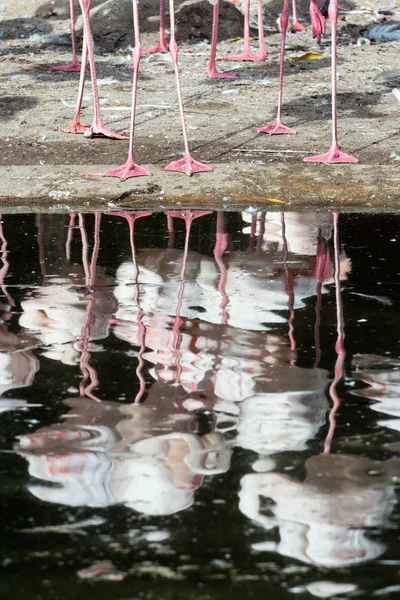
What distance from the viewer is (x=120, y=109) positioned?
24.3 ft

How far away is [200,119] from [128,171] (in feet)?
5.09

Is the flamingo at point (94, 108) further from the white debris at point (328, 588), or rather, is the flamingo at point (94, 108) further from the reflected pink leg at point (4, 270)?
the white debris at point (328, 588)

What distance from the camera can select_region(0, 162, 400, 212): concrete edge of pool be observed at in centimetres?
524

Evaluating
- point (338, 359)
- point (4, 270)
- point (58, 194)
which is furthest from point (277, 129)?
point (338, 359)

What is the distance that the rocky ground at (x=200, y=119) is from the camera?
538 cm

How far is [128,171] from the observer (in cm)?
560

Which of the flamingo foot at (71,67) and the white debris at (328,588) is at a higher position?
the flamingo foot at (71,67)

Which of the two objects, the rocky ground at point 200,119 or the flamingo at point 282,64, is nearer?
the rocky ground at point 200,119


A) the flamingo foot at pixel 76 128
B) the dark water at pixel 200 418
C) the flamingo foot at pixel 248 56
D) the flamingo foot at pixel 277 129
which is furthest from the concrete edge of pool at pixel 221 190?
the flamingo foot at pixel 248 56

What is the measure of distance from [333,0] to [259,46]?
13.5 ft

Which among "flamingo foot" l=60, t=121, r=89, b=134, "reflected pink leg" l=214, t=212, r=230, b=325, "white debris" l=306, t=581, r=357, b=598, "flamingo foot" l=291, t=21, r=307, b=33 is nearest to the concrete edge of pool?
"reflected pink leg" l=214, t=212, r=230, b=325

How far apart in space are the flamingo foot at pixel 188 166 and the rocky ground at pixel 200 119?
5 cm

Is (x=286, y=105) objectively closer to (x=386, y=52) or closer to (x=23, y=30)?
(x=386, y=52)

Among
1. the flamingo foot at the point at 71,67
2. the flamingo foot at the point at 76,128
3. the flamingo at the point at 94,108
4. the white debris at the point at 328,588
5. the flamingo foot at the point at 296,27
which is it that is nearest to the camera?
the white debris at the point at 328,588
